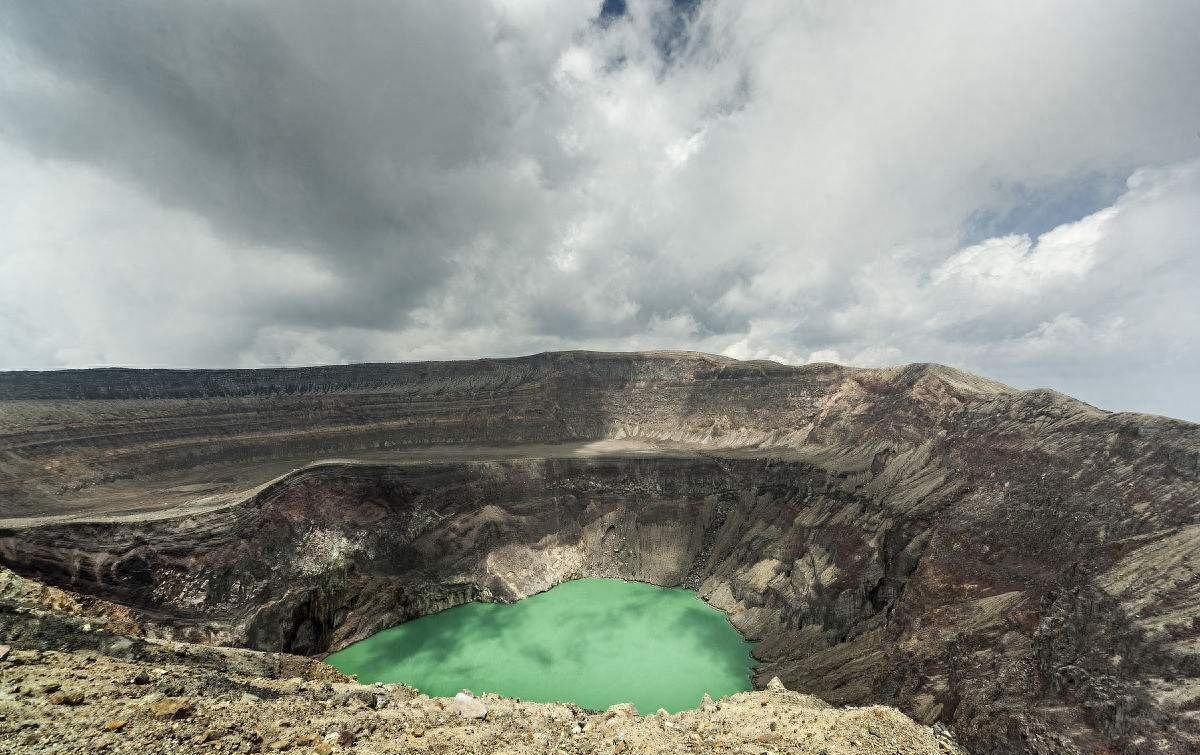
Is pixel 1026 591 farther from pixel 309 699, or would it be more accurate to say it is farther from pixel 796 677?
pixel 309 699

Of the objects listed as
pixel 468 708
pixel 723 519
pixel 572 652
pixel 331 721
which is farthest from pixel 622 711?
pixel 723 519

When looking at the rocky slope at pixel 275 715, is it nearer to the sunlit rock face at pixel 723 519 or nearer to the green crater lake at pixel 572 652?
the sunlit rock face at pixel 723 519

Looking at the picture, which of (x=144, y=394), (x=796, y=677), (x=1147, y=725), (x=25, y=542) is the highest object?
(x=144, y=394)

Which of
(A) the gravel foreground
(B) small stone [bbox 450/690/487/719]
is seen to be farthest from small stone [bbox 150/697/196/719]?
(B) small stone [bbox 450/690/487/719]

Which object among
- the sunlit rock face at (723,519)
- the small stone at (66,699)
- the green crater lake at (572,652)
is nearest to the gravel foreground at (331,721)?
the small stone at (66,699)

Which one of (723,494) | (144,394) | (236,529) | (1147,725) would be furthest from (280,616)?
(144,394)

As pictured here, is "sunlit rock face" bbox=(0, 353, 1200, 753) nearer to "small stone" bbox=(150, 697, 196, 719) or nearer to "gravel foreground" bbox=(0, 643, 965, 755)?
"gravel foreground" bbox=(0, 643, 965, 755)
